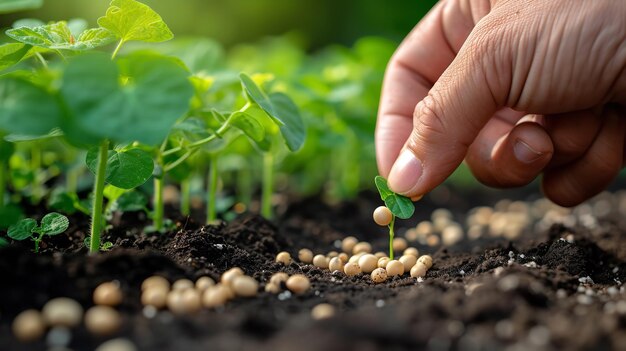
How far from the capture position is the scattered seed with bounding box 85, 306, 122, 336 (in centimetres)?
94

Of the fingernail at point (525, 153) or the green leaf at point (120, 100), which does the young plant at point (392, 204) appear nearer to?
the fingernail at point (525, 153)

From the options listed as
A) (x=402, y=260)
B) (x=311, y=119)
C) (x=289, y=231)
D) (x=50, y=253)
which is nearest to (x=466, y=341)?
(x=402, y=260)

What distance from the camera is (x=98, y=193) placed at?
1.27 meters

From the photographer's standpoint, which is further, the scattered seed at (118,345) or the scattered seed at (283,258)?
the scattered seed at (283,258)

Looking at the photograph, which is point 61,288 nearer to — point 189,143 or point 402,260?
point 189,143

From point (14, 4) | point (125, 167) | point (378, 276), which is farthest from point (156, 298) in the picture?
point (14, 4)

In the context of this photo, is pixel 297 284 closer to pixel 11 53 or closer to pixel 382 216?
pixel 382 216

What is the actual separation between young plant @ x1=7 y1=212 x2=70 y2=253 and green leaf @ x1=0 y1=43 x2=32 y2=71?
35cm

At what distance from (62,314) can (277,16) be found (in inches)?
227

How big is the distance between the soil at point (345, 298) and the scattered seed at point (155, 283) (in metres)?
0.02

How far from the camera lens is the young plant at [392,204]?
147cm

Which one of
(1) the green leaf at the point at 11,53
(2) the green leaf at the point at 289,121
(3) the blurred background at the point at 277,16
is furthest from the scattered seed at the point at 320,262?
(3) the blurred background at the point at 277,16

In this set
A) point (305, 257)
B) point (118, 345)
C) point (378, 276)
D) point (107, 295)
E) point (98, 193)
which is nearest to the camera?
point (118, 345)

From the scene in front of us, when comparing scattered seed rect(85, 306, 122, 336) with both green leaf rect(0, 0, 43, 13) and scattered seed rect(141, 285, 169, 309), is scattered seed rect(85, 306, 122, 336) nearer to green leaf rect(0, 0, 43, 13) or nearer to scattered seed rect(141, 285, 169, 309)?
scattered seed rect(141, 285, 169, 309)
